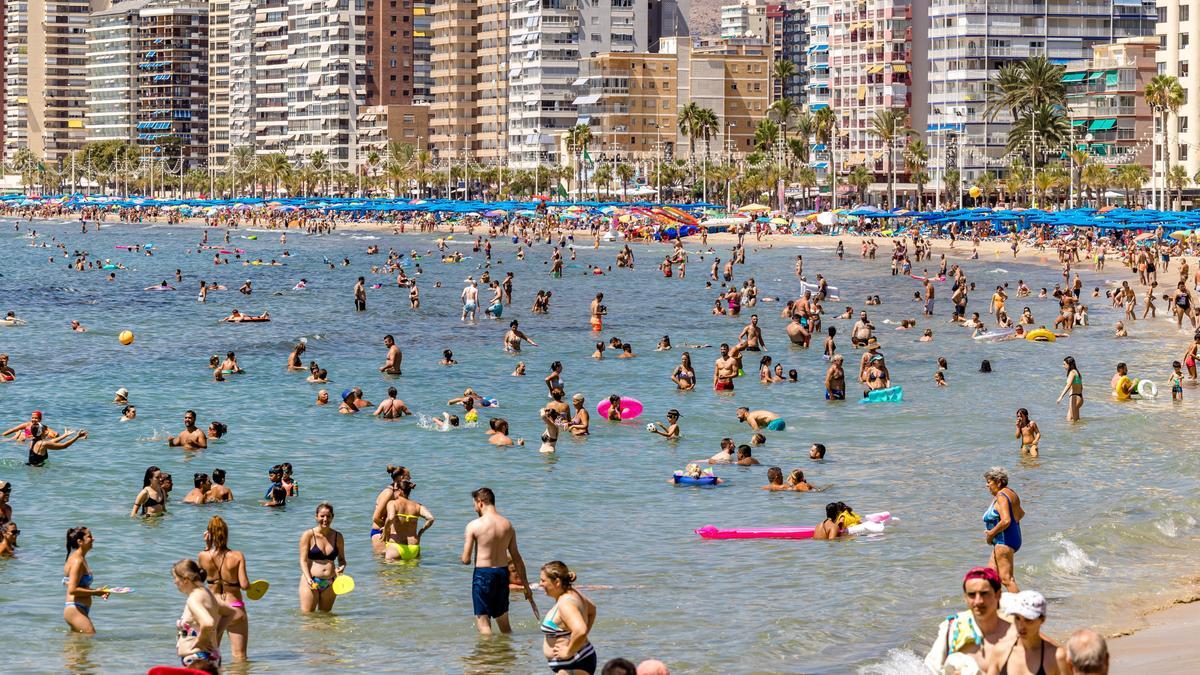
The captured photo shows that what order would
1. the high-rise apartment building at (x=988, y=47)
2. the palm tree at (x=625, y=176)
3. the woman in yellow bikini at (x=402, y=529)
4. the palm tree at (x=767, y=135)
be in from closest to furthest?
the woman in yellow bikini at (x=402, y=529) < the high-rise apartment building at (x=988, y=47) < the palm tree at (x=767, y=135) < the palm tree at (x=625, y=176)

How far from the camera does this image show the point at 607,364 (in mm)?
41344

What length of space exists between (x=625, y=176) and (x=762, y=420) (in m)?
135

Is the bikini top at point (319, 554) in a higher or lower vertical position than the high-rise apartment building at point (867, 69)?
lower

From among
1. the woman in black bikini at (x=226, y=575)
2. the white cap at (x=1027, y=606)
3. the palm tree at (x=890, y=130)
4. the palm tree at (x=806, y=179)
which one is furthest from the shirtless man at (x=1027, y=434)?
the palm tree at (x=806, y=179)

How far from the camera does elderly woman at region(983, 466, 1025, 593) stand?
591 inches

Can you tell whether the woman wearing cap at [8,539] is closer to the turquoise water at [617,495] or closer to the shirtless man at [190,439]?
the turquoise water at [617,495]

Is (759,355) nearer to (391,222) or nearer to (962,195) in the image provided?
(962,195)

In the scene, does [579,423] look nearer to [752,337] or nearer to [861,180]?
[752,337]

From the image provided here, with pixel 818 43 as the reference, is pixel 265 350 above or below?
below

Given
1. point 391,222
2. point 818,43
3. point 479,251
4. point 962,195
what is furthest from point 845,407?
point 818,43

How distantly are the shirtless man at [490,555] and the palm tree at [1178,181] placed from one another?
9568cm

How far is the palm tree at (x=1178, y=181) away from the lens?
103000 mm

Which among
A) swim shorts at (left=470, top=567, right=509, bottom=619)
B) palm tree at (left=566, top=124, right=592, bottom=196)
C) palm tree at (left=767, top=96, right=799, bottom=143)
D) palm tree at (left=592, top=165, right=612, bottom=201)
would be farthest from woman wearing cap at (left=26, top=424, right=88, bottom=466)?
palm tree at (left=566, top=124, right=592, bottom=196)

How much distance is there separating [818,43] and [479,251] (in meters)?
75.7
